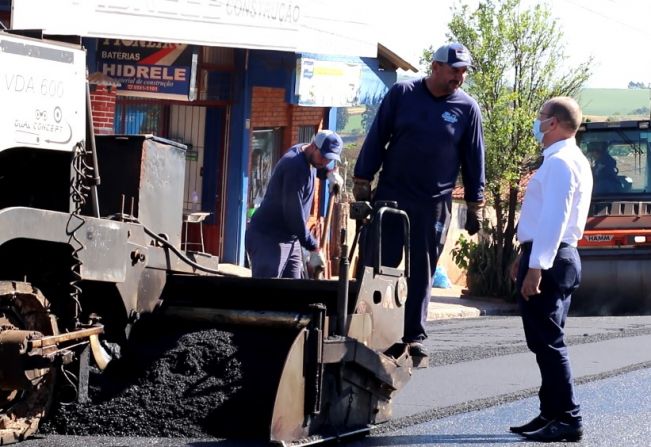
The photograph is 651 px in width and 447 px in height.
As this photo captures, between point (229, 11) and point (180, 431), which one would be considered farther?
point (229, 11)

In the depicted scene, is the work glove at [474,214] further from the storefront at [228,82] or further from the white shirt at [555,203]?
the storefront at [228,82]

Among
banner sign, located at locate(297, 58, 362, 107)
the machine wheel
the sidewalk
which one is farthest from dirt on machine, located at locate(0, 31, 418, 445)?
banner sign, located at locate(297, 58, 362, 107)

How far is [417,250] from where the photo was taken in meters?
7.72

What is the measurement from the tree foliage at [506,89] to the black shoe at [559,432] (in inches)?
513

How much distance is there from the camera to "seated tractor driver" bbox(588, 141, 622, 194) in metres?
18.3

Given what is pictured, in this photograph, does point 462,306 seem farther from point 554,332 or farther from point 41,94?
point 41,94

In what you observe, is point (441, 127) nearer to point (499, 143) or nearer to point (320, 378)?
point (320, 378)

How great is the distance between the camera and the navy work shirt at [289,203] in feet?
30.5

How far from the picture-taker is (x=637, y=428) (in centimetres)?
723

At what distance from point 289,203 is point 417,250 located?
5.80 ft

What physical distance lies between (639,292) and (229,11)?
618cm

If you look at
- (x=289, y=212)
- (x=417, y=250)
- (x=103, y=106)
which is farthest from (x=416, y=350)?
(x=103, y=106)

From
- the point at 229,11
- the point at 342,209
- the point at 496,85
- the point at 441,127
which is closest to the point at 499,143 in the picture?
the point at 496,85

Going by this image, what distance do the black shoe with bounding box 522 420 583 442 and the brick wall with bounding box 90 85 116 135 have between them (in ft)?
28.5
